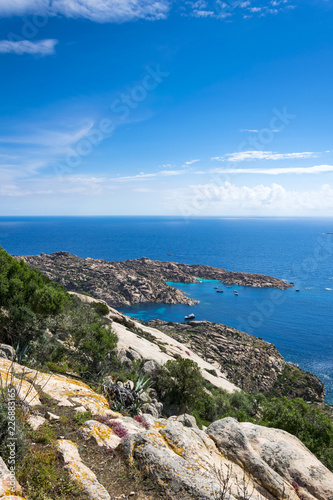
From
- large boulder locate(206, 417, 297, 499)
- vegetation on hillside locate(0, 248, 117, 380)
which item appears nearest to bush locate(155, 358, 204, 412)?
vegetation on hillside locate(0, 248, 117, 380)

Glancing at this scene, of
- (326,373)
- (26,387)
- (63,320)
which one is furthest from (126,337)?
(326,373)

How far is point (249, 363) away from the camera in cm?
6619

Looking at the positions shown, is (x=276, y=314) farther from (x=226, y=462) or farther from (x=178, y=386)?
(x=226, y=462)

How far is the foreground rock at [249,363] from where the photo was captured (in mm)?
58656

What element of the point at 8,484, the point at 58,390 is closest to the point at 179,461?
the point at 8,484

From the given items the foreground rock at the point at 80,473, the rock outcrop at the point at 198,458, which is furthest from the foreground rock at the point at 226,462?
the foreground rock at the point at 80,473

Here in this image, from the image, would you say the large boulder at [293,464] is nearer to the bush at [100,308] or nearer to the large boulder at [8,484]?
the large boulder at [8,484]

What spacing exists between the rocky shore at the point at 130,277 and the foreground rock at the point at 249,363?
37.8 m

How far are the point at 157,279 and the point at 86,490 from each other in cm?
12927

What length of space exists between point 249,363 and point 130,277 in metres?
74.8

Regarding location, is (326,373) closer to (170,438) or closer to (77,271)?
(170,438)

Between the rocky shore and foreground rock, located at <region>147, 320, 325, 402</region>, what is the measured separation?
3776 centimetres

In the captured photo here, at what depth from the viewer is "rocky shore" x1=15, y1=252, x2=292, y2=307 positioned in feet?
370

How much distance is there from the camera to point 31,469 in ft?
20.1
